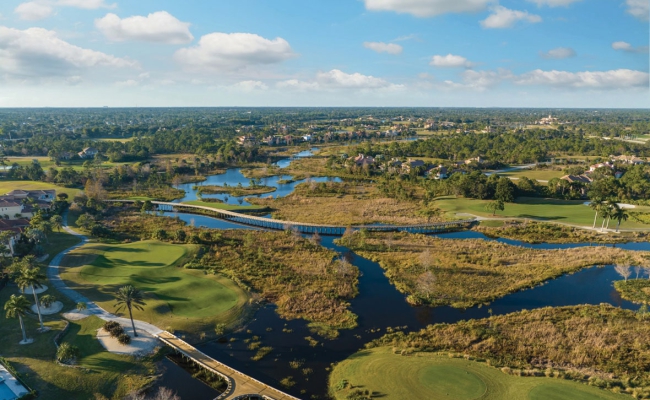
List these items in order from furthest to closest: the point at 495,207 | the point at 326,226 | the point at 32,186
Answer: the point at 32,186 < the point at 495,207 < the point at 326,226

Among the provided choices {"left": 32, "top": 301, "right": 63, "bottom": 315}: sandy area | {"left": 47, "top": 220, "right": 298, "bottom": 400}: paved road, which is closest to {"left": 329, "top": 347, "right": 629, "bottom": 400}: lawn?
{"left": 47, "top": 220, "right": 298, "bottom": 400}: paved road

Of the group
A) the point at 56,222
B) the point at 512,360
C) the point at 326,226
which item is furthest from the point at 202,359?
the point at 56,222

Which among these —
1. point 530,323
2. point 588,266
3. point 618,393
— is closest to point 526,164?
point 588,266

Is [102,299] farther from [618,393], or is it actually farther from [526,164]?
[526,164]

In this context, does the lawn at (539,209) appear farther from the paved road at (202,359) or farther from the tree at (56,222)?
the tree at (56,222)

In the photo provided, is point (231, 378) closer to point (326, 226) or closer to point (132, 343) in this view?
point (132, 343)

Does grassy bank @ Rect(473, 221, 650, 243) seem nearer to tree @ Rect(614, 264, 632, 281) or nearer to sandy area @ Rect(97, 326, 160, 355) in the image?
tree @ Rect(614, 264, 632, 281)
